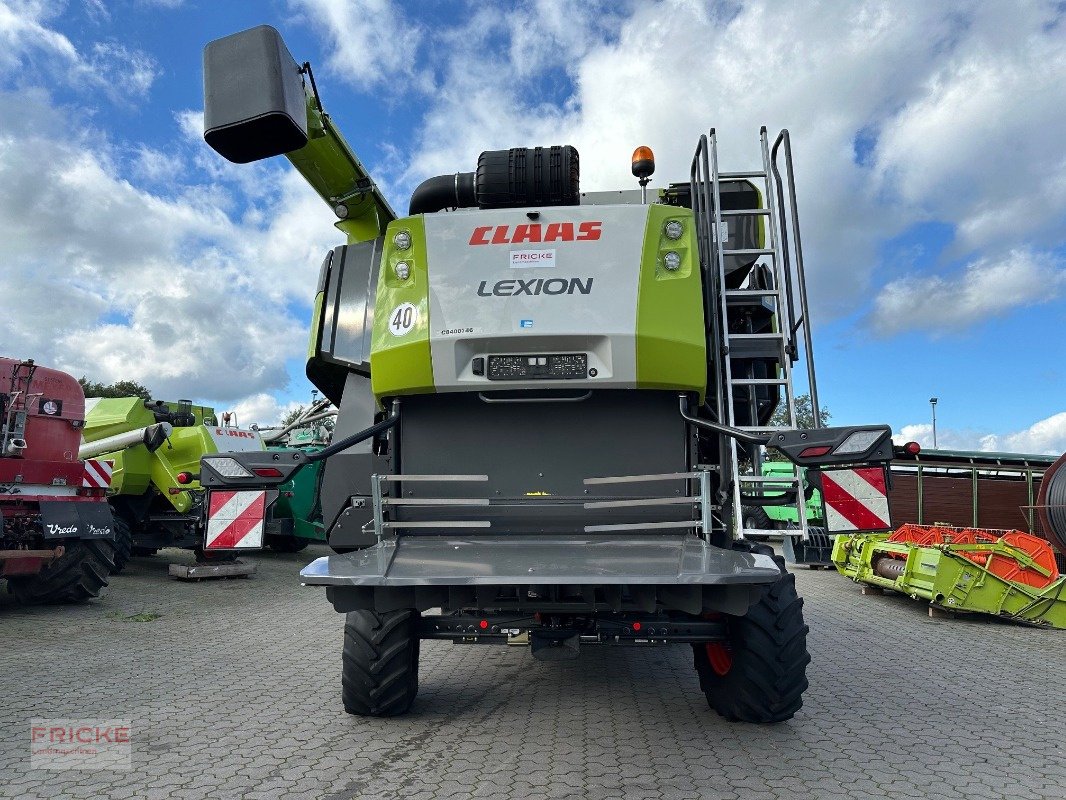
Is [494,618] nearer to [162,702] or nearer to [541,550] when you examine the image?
[541,550]

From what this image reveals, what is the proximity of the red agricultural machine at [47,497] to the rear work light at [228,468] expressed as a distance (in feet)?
16.7

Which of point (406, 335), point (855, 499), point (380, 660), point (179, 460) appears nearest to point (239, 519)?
point (380, 660)

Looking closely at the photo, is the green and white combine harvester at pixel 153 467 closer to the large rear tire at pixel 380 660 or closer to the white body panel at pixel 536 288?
the large rear tire at pixel 380 660

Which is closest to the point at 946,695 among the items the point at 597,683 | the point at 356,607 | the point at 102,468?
the point at 597,683

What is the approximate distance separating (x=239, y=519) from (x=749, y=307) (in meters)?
3.39

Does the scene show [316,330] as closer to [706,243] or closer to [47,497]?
[706,243]

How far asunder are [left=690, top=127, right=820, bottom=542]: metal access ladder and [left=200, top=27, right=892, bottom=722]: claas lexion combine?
22 millimetres

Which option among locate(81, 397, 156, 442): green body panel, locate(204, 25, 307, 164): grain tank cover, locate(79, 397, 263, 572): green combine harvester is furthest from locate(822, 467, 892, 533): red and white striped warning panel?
locate(81, 397, 156, 442): green body panel

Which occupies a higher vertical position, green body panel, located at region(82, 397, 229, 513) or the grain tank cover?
the grain tank cover

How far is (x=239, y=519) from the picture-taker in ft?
14.2

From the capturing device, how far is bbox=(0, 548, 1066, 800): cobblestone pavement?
3.49m

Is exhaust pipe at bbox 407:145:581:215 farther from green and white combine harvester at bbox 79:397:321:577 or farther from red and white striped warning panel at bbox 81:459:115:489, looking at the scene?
green and white combine harvester at bbox 79:397:321:577

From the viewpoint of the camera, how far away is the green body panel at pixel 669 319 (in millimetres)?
4066

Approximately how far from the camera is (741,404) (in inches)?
190
